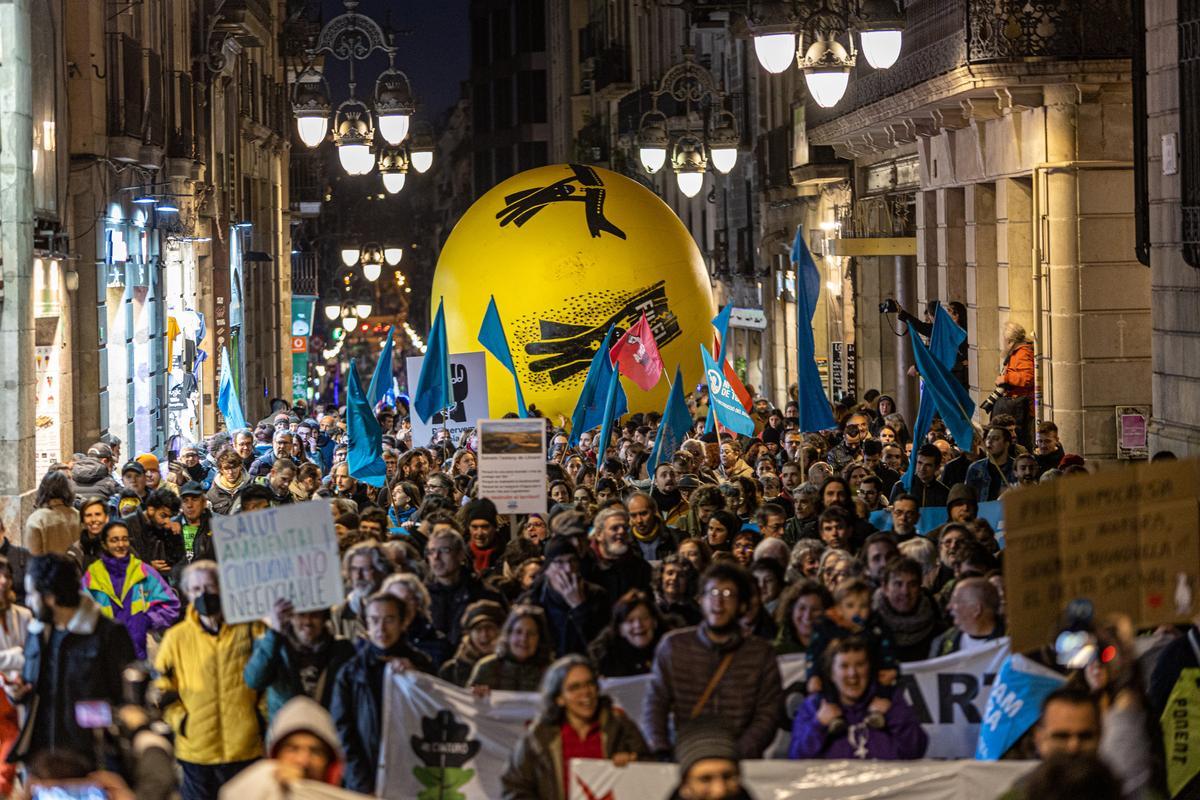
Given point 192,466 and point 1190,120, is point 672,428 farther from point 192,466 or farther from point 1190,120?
point 1190,120

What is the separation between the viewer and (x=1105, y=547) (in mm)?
9180

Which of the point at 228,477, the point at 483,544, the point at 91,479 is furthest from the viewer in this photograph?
the point at 228,477

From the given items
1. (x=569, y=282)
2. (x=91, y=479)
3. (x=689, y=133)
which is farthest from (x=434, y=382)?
(x=689, y=133)

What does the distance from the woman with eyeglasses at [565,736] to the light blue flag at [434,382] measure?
1350 cm

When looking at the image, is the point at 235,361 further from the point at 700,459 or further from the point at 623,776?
the point at 623,776

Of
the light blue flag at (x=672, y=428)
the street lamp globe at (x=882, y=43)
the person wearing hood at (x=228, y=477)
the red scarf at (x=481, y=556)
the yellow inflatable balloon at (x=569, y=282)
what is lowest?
the red scarf at (x=481, y=556)

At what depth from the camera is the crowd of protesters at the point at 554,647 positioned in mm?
8125

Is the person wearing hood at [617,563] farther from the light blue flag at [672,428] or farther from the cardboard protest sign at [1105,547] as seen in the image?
the light blue flag at [672,428]

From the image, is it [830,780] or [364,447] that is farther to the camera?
[364,447]

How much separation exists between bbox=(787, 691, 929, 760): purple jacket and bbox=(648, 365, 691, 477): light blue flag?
1082cm

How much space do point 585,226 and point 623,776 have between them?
22.5 m

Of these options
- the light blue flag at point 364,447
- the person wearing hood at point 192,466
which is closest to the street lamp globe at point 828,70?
the light blue flag at point 364,447

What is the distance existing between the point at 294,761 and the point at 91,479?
1205 centimetres

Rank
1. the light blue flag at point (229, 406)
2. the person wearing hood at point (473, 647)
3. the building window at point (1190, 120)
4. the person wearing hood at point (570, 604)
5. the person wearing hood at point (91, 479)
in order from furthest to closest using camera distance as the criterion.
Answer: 1. the light blue flag at point (229, 406)
2. the person wearing hood at point (91, 479)
3. the building window at point (1190, 120)
4. the person wearing hood at point (570, 604)
5. the person wearing hood at point (473, 647)
